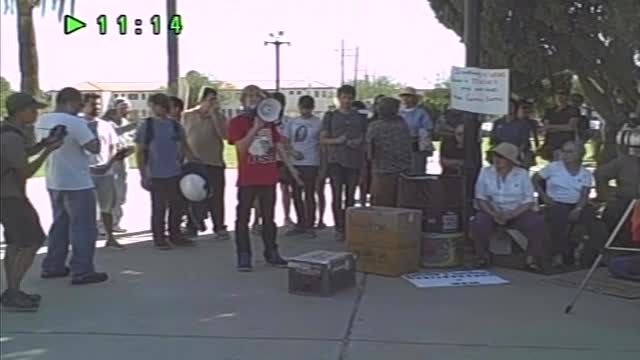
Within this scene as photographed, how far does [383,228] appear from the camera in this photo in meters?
8.62

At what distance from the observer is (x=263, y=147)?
8.66m

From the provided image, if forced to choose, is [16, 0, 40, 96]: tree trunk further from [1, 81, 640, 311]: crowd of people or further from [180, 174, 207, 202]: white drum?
[180, 174, 207, 202]: white drum

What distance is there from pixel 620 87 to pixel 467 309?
7771 mm

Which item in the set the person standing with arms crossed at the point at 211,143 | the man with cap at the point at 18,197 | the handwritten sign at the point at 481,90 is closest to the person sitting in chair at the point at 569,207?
the handwritten sign at the point at 481,90

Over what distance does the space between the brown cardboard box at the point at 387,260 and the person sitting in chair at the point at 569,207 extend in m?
1.43

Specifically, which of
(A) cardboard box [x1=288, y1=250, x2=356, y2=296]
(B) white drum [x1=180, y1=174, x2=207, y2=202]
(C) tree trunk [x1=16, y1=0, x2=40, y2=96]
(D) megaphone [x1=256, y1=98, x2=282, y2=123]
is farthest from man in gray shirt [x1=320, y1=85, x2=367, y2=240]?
(C) tree trunk [x1=16, y1=0, x2=40, y2=96]

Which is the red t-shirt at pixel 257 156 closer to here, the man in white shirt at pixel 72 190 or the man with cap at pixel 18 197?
the man in white shirt at pixel 72 190

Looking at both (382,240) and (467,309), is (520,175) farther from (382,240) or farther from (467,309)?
(467,309)

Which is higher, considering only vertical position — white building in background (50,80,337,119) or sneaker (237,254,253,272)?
white building in background (50,80,337,119)

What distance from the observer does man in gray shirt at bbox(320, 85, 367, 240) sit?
35.6 feet

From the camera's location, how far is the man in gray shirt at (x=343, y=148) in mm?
10844

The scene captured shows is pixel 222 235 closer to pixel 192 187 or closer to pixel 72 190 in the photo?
pixel 192 187

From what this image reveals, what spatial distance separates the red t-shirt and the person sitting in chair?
273 centimetres

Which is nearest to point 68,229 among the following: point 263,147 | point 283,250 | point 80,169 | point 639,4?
point 80,169
